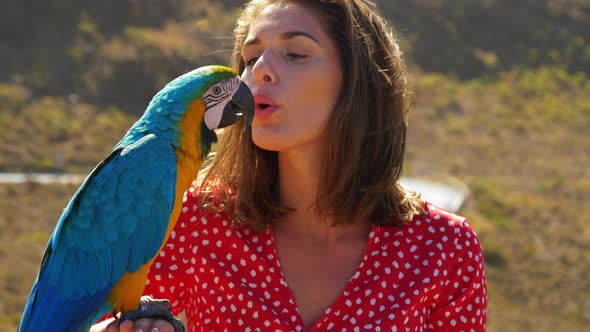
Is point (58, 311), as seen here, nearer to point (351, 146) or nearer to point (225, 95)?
point (225, 95)

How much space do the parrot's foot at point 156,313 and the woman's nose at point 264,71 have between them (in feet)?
2.45

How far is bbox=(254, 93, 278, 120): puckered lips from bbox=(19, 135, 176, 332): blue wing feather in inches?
12.9

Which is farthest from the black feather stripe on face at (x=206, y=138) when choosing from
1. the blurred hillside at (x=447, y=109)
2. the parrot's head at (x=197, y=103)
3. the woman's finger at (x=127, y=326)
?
the blurred hillside at (x=447, y=109)

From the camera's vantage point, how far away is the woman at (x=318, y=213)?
238cm

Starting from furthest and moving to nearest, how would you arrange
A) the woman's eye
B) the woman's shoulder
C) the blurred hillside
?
the blurred hillside < the woman's shoulder < the woman's eye

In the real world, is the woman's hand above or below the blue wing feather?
below

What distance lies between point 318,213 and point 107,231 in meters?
0.72

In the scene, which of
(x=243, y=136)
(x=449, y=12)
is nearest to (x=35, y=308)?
(x=243, y=136)

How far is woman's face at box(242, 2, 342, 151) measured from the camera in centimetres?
238

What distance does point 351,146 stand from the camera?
252cm

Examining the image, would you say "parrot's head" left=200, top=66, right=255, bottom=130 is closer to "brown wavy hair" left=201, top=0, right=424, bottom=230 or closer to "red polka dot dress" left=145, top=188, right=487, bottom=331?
"brown wavy hair" left=201, top=0, right=424, bottom=230

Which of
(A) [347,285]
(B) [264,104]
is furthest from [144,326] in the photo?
(B) [264,104]

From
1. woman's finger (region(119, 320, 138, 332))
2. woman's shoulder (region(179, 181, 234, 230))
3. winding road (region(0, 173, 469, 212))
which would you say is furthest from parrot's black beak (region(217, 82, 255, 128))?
winding road (region(0, 173, 469, 212))

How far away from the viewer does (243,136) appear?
8.61 ft
